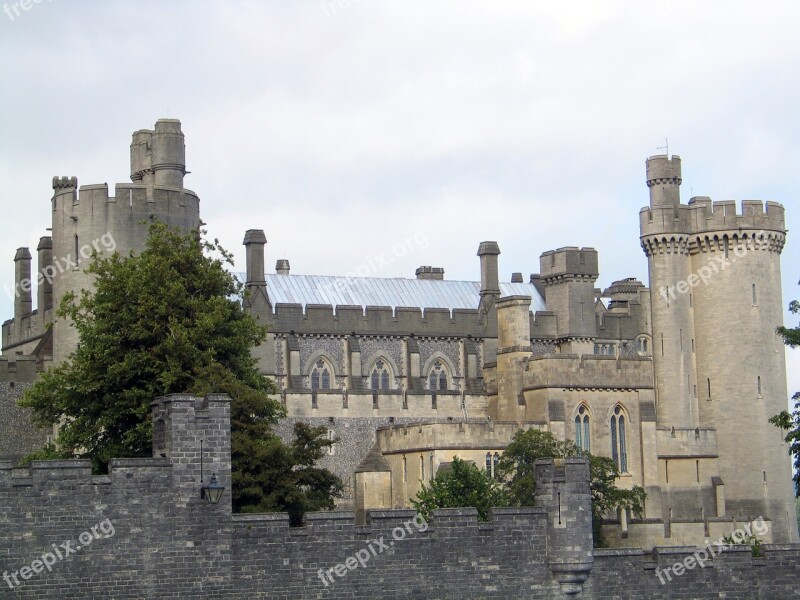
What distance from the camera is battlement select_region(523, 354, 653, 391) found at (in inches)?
2408

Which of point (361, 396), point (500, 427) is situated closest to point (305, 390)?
point (361, 396)

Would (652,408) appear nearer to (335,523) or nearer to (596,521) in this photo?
(596,521)

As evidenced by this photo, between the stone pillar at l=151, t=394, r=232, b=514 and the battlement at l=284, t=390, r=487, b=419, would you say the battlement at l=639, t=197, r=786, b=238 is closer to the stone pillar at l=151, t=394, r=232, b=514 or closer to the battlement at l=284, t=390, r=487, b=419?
the battlement at l=284, t=390, r=487, b=419

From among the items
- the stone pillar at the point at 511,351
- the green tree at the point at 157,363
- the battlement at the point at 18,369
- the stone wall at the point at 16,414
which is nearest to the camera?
the green tree at the point at 157,363

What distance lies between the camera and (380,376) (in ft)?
224

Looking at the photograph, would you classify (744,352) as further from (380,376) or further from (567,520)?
(567,520)

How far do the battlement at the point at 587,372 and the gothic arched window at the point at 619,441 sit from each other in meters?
1.02

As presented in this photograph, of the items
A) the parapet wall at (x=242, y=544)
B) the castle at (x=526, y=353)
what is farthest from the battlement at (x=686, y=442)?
the parapet wall at (x=242, y=544)

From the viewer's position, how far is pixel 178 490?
1010 inches

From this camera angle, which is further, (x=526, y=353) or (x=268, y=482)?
(x=526, y=353)

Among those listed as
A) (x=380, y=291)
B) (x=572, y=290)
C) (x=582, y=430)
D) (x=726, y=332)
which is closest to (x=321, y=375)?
(x=380, y=291)

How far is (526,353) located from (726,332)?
30.0 ft

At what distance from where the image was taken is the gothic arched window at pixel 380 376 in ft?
223

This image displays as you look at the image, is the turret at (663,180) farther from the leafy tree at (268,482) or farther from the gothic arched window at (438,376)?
the leafy tree at (268,482)
